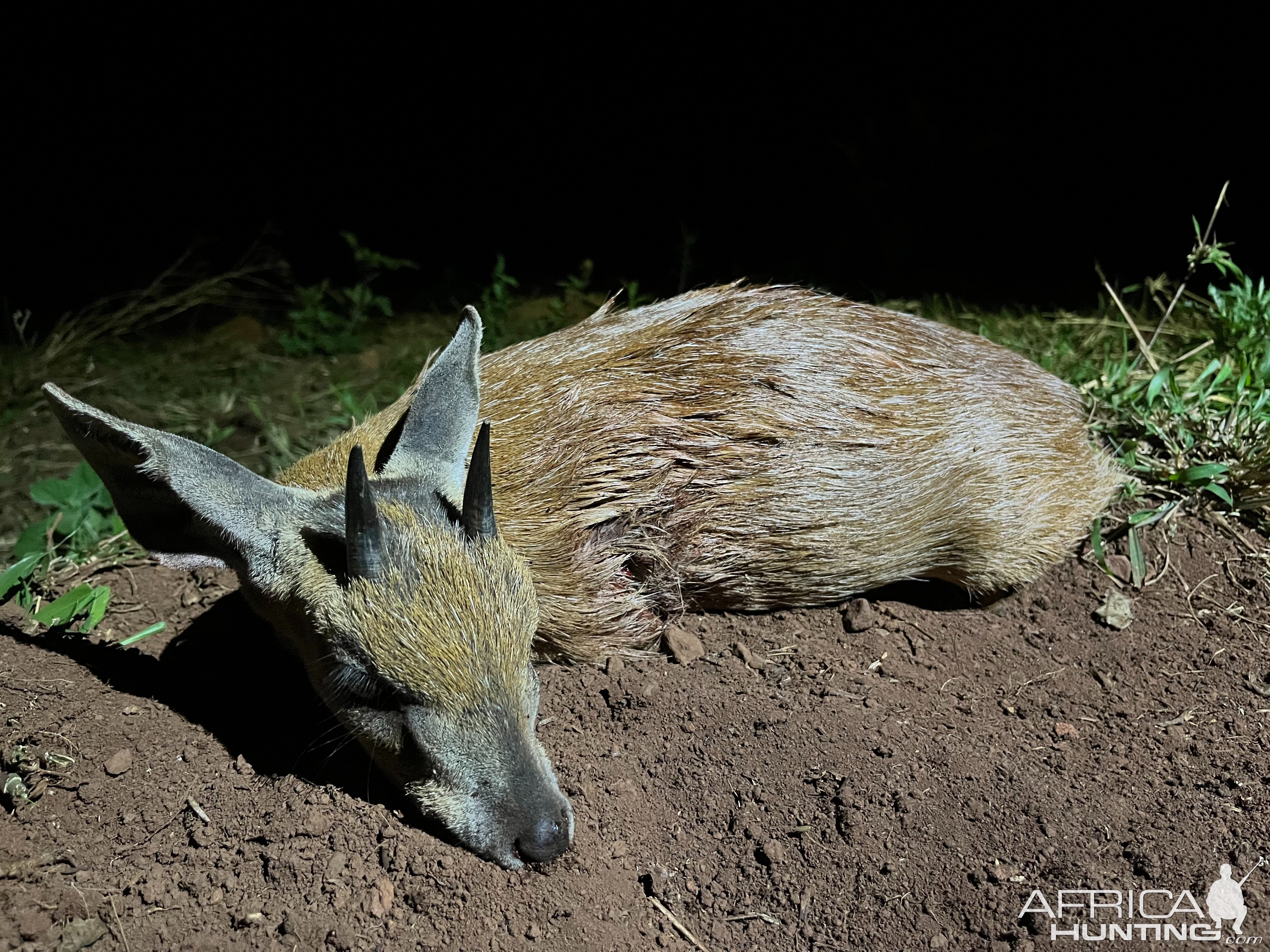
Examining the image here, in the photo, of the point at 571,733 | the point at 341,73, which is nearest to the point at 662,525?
the point at 571,733

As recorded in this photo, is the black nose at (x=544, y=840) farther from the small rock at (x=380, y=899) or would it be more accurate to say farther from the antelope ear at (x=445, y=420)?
the antelope ear at (x=445, y=420)

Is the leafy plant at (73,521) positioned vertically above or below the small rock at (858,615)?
above

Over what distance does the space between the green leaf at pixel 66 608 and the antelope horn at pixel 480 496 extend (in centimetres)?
164

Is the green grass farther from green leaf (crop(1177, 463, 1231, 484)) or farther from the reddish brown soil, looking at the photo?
the reddish brown soil

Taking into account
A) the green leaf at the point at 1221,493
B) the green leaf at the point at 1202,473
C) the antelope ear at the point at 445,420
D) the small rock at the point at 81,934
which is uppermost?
the antelope ear at the point at 445,420

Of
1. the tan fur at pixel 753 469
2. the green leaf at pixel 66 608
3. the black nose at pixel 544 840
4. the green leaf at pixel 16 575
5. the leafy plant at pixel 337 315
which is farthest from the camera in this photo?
the leafy plant at pixel 337 315

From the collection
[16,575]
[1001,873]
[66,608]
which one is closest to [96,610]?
[66,608]

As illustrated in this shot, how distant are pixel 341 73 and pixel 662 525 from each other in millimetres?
6026

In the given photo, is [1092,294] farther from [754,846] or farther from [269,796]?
[269,796]

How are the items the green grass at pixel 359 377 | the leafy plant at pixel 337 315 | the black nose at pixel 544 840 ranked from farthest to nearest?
the leafy plant at pixel 337 315
the green grass at pixel 359 377
the black nose at pixel 544 840

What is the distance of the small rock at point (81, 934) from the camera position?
93.0 inches

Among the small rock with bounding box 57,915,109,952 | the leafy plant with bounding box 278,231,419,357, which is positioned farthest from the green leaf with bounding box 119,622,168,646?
the leafy plant with bounding box 278,231,419,357

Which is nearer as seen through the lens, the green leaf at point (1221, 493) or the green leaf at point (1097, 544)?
the green leaf at point (1097, 544)

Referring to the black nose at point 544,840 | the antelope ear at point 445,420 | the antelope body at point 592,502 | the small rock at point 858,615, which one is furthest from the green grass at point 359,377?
the black nose at point 544,840
